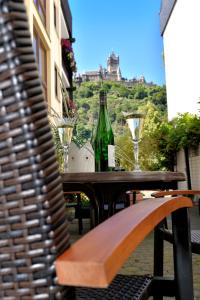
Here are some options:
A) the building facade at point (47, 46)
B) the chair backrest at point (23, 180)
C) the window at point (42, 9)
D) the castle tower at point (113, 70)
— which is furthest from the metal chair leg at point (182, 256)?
the castle tower at point (113, 70)

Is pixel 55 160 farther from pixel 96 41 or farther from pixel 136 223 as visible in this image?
pixel 96 41

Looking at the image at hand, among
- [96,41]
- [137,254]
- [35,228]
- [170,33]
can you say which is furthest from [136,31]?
[35,228]

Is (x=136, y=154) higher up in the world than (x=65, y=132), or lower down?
lower down

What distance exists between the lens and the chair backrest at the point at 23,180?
0.44 metres

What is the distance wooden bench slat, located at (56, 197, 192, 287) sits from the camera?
40 centimetres

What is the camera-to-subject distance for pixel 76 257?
1.37 ft

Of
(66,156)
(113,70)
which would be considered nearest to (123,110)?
(66,156)

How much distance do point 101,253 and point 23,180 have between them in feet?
0.41

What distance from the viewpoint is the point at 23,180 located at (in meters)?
0.45

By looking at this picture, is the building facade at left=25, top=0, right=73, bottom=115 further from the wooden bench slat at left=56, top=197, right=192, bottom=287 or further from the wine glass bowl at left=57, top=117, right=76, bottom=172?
the wooden bench slat at left=56, top=197, right=192, bottom=287

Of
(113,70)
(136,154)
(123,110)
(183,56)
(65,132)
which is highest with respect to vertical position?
(113,70)

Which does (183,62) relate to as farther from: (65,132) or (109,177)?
(109,177)

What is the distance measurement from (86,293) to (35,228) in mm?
478

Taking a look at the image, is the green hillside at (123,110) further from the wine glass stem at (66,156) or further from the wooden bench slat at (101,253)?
the wooden bench slat at (101,253)
